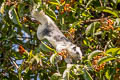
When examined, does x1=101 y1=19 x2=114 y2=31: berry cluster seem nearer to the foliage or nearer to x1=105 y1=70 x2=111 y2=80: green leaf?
the foliage

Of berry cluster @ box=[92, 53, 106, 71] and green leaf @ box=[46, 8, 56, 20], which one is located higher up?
green leaf @ box=[46, 8, 56, 20]

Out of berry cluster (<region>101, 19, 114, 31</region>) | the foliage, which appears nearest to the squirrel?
the foliage

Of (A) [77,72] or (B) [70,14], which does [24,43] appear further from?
(A) [77,72]

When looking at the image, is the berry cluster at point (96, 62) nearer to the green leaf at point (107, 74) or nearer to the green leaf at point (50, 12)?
the green leaf at point (107, 74)

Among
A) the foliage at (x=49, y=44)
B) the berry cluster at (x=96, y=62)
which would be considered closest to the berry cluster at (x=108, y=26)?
the foliage at (x=49, y=44)

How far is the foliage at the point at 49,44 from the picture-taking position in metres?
2.09

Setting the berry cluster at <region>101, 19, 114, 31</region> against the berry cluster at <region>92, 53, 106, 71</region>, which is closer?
the berry cluster at <region>92, 53, 106, 71</region>

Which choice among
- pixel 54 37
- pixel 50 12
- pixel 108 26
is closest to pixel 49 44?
pixel 54 37

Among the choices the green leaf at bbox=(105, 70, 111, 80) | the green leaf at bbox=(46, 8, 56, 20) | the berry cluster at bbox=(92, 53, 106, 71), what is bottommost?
the green leaf at bbox=(105, 70, 111, 80)

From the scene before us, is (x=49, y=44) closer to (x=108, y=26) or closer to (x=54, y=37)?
(x=54, y=37)

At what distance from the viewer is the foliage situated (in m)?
2.09

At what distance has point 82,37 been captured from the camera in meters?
2.66

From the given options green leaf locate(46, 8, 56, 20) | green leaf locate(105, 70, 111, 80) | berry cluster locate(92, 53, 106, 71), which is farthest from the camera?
green leaf locate(105, 70, 111, 80)

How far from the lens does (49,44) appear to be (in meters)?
2.33
